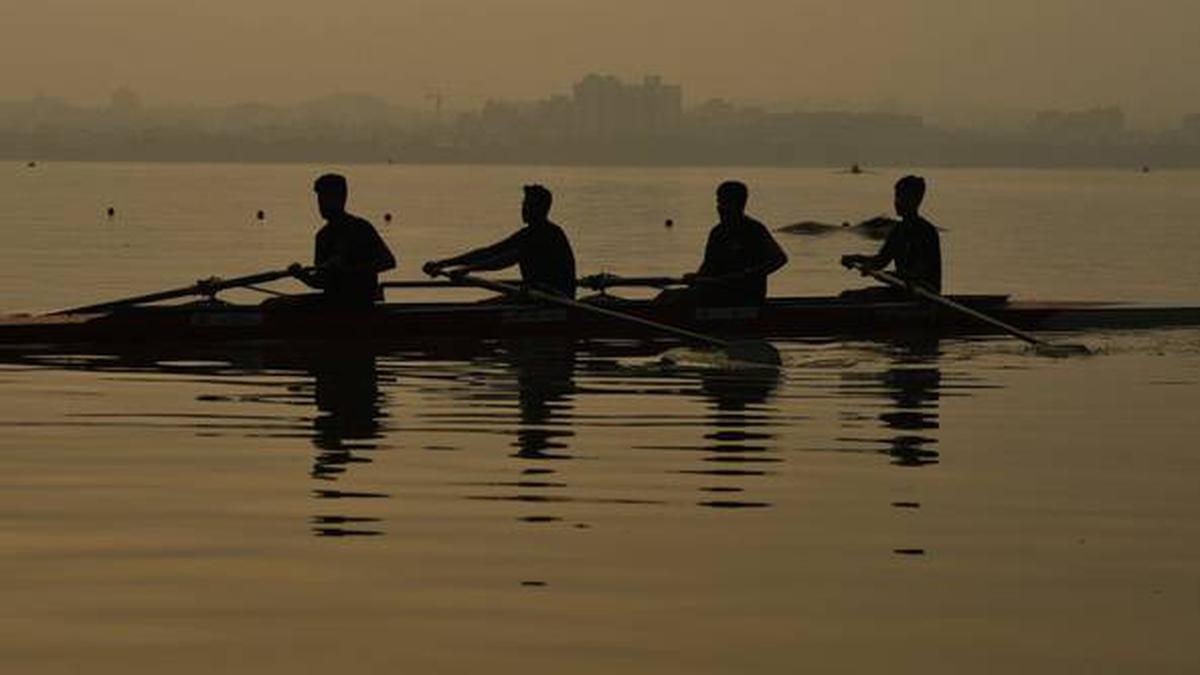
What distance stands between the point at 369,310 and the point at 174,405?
418 centimetres

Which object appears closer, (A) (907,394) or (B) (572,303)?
(A) (907,394)

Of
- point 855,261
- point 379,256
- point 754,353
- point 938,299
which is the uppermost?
point 379,256

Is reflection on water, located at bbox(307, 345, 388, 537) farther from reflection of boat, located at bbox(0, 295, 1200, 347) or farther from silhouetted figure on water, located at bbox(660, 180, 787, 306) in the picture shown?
silhouetted figure on water, located at bbox(660, 180, 787, 306)

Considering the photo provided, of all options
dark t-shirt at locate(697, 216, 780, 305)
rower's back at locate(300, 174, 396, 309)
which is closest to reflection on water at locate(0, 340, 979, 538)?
rower's back at locate(300, 174, 396, 309)

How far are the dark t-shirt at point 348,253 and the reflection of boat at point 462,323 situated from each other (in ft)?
1.30

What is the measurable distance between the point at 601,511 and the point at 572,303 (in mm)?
9265

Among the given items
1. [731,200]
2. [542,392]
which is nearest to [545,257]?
[731,200]

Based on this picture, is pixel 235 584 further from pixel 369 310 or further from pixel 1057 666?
pixel 369 310

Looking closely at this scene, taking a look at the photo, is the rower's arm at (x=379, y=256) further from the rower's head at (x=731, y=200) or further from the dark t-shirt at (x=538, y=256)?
the rower's head at (x=731, y=200)

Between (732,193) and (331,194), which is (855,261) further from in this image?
(331,194)

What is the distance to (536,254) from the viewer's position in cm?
2206

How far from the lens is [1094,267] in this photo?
5516 cm

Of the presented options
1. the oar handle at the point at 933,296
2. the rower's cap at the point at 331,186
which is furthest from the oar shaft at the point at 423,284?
the oar handle at the point at 933,296

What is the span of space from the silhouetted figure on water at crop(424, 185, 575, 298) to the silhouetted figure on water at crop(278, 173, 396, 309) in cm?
77
